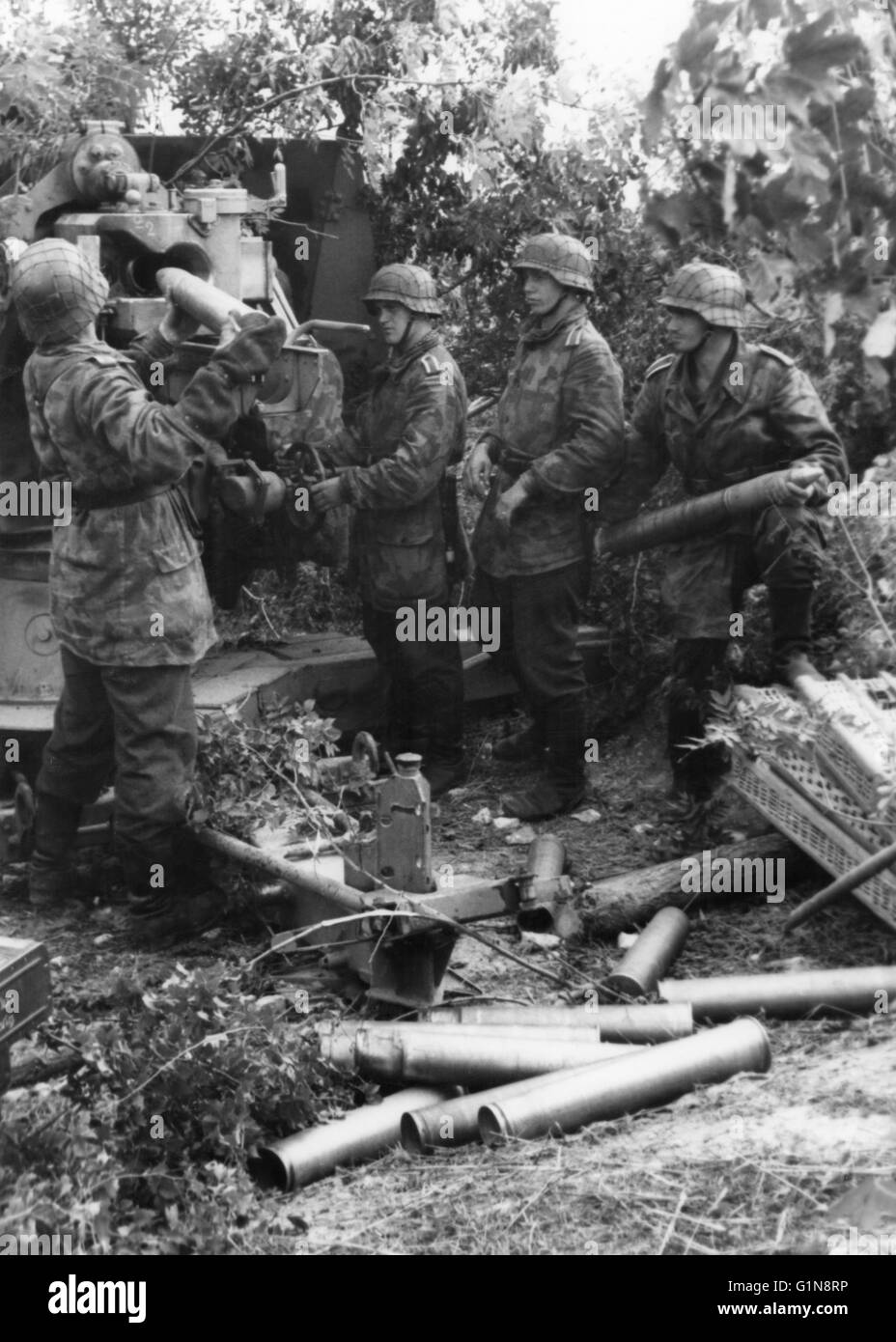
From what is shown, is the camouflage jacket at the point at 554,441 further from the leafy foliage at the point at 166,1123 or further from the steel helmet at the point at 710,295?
the leafy foliage at the point at 166,1123

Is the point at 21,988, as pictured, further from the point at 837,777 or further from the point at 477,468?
the point at 477,468

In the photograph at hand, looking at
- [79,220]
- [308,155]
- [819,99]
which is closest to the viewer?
[819,99]

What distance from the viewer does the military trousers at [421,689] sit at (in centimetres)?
807

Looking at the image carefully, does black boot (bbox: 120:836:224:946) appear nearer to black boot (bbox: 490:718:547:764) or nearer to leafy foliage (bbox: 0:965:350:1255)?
leafy foliage (bbox: 0:965:350:1255)

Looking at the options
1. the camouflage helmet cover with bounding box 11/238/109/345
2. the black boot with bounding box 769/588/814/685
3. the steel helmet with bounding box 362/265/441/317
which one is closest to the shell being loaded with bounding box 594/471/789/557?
the black boot with bounding box 769/588/814/685

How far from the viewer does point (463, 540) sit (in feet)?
27.0

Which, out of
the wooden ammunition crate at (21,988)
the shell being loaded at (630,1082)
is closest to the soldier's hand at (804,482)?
the shell being loaded at (630,1082)

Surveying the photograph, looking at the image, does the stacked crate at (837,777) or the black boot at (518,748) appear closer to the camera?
the stacked crate at (837,777)

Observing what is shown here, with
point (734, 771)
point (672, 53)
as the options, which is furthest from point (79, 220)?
point (672, 53)

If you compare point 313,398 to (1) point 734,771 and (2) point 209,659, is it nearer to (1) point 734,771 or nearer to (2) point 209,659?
(2) point 209,659

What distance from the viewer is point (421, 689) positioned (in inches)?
319

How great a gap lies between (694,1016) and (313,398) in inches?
129

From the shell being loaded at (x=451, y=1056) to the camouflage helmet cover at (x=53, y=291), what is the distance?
271cm

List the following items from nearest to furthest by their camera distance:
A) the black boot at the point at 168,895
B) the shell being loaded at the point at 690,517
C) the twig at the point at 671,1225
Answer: the twig at the point at 671,1225
the black boot at the point at 168,895
the shell being loaded at the point at 690,517
